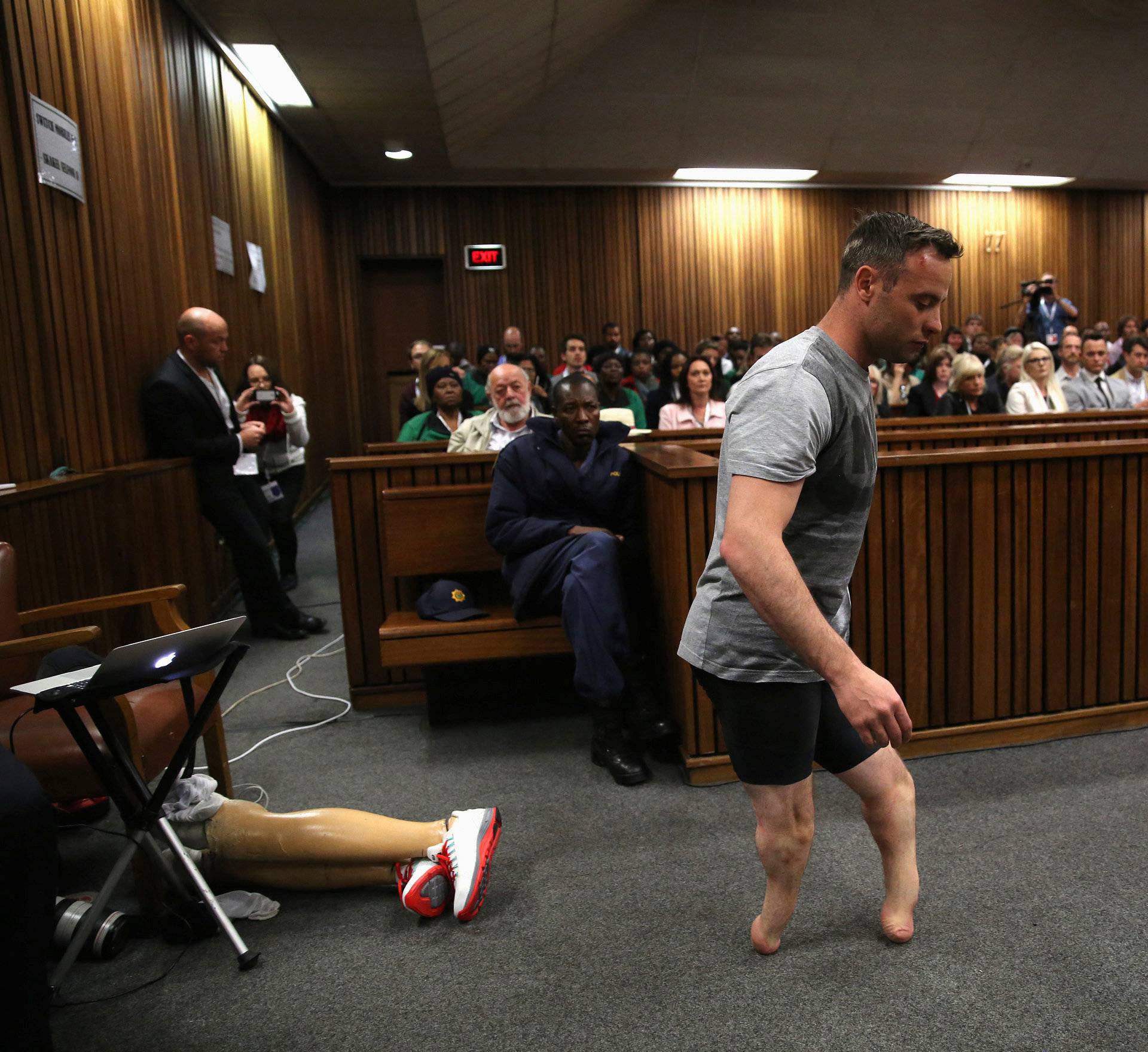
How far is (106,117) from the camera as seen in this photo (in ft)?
12.5

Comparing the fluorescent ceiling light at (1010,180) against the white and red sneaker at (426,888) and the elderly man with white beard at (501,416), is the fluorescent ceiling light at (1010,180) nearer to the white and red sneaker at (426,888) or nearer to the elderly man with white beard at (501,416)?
the elderly man with white beard at (501,416)

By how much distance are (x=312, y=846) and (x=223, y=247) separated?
4.36 metres

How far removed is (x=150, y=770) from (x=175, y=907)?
0.98 ft

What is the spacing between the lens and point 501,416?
397 cm

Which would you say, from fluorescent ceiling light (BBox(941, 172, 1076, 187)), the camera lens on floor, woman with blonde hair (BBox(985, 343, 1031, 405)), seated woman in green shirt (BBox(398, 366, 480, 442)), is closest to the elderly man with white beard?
seated woman in green shirt (BBox(398, 366, 480, 442))

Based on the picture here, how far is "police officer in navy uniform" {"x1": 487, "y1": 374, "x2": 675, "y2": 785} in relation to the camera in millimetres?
2689

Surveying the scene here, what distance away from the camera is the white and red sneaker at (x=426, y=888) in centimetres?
194

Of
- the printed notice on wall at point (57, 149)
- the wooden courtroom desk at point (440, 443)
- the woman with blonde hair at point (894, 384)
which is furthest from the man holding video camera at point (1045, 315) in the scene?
the printed notice on wall at point (57, 149)

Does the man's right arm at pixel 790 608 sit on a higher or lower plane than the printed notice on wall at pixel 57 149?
lower

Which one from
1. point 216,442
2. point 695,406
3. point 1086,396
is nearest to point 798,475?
point 216,442

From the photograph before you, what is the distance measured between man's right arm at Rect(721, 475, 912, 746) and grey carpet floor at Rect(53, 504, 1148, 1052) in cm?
72

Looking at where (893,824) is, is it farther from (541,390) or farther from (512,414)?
(541,390)

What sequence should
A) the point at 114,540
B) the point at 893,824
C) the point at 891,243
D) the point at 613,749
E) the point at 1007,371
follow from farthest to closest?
the point at 1007,371
the point at 114,540
the point at 613,749
the point at 893,824
the point at 891,243

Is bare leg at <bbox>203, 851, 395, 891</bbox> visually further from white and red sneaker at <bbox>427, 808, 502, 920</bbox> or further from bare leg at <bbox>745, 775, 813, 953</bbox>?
bare leg at <bbox>745, 775, 813, 953</bbox>
